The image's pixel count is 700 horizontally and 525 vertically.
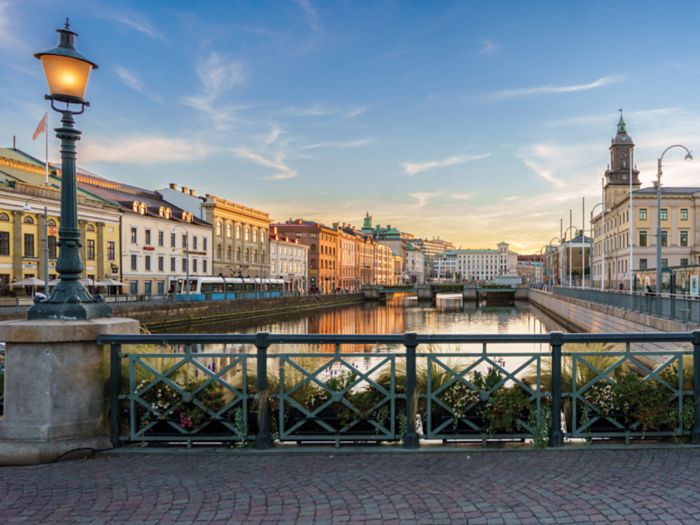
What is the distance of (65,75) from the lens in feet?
20.8

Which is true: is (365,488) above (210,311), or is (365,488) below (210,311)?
above

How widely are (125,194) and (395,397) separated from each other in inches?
2816

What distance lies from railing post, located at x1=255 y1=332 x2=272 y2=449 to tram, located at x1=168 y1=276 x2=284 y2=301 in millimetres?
52972

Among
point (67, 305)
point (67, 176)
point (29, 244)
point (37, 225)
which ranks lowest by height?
point (67, 305)

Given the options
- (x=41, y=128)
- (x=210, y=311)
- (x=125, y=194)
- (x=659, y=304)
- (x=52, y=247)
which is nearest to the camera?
(x=659, y=304)

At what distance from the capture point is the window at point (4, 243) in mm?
45125

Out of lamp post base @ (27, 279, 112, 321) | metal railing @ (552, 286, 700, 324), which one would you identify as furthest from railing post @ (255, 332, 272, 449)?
metal railing @ (552, 286, 700, 324)

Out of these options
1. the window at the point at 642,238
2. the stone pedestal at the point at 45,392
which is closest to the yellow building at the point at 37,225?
the stone pedestal at the point at 45,392

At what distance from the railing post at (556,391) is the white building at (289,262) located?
292 feet

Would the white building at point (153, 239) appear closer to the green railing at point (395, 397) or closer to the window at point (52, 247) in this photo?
the window at point (52, 247)

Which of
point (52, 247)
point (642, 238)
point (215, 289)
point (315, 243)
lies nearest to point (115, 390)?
point (52, 247)

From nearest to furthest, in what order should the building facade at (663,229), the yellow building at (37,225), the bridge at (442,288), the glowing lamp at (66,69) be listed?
1. the glowing lamp at (66,69)
2. the yellow building at (37,225)
3. the building facade at (663,229)
4. the bridge at (442,288)

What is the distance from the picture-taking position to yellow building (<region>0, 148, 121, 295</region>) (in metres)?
45.6

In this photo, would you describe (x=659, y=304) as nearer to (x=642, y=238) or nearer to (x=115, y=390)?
(x=115, y=390)
